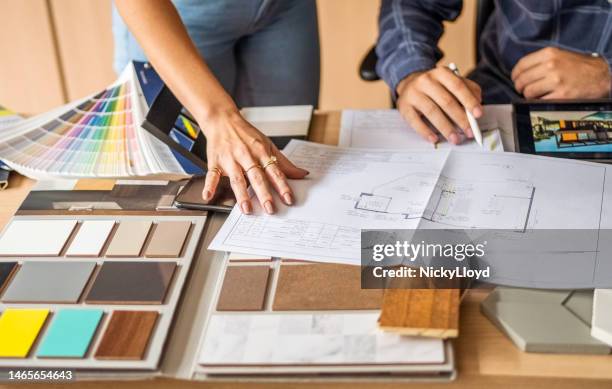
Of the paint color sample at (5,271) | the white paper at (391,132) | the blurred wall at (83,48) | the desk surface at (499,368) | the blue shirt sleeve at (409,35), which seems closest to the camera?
the desk surface at (499,368)

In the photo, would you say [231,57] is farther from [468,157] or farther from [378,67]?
[468,157]

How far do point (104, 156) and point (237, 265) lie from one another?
35 cm

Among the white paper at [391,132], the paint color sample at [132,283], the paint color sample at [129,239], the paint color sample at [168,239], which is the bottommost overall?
the white paper at [391,132]

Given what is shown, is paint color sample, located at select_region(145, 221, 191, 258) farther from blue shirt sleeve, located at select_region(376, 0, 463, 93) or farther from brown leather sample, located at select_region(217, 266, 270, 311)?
blue shirt sleeve, located at select_region(376, 0, 463, 93)

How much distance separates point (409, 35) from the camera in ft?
3.72

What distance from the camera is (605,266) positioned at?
640mm

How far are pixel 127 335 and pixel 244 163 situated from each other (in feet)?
0.96

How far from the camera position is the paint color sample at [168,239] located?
695 millimetres

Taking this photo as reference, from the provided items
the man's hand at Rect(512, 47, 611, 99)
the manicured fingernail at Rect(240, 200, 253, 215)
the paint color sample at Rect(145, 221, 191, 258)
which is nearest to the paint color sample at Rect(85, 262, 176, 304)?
the paint color sample at Rect(145, 221, 191, 258)

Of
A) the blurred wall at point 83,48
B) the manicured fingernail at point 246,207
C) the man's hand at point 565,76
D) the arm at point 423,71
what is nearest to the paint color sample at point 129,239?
the manicured fingernail at point 246,207

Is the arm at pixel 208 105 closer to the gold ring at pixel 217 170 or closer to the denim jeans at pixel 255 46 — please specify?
the gold ring at pixel 217 170

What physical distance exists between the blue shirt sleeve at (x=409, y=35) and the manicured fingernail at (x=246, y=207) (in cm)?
45

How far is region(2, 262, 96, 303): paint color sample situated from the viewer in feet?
2.11

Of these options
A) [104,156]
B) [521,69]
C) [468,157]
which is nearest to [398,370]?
[468,157]
